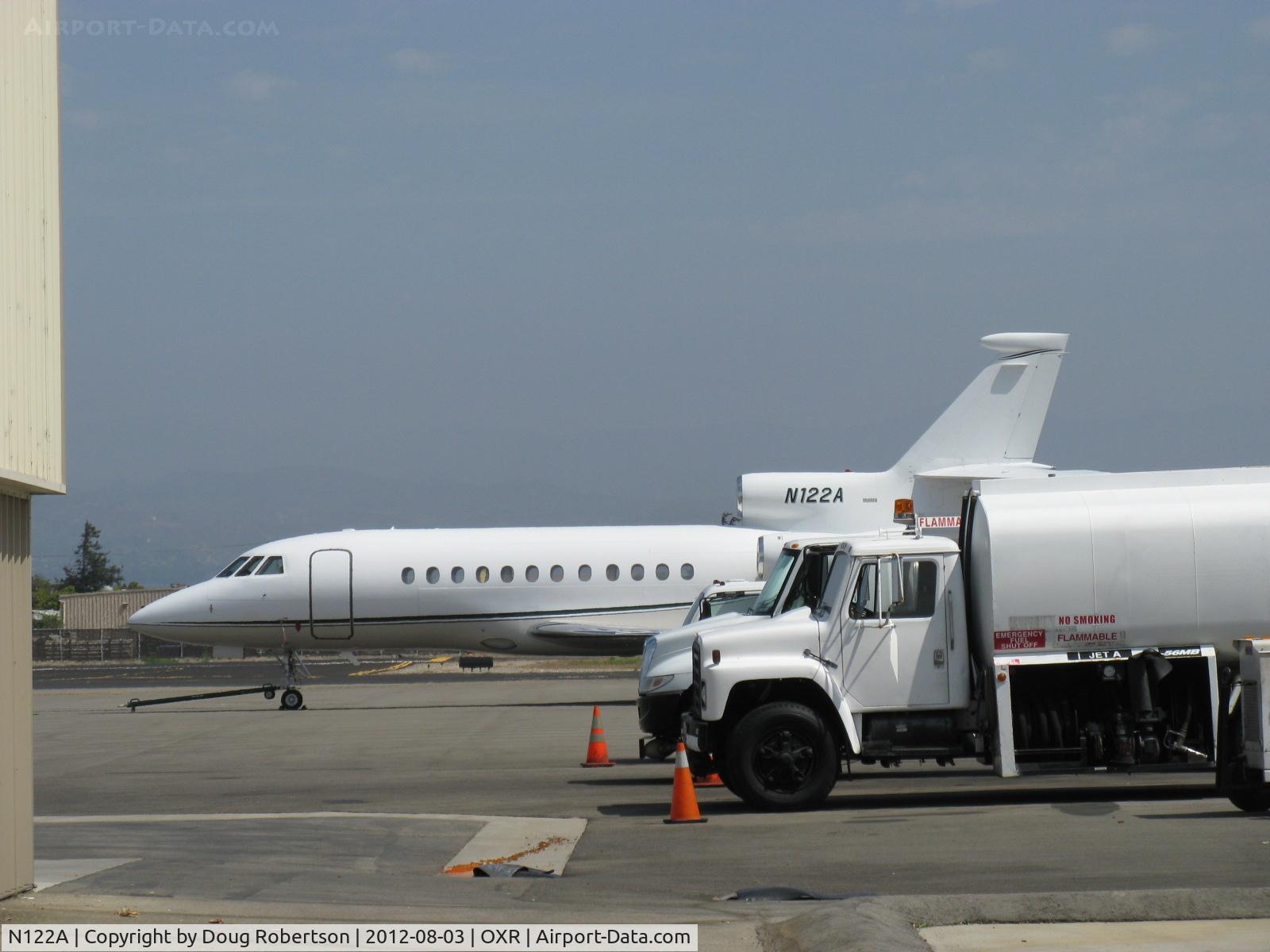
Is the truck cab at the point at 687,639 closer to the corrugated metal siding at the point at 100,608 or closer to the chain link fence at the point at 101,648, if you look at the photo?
the chain link fence at the point at 101,648

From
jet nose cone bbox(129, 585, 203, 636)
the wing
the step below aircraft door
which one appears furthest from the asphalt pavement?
jet nose cone bbox(129, 585, 203, 636)

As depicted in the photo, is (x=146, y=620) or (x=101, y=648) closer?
(x=146, y=620)

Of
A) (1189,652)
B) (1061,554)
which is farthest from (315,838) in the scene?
(1189,652)

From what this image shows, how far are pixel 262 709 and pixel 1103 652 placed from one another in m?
20.7

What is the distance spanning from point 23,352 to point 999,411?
83.0 feet

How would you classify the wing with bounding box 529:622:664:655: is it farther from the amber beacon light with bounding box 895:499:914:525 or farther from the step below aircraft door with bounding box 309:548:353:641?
the amber beacon light with bounding box 895:499:914:525

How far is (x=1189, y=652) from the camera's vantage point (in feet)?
44.2

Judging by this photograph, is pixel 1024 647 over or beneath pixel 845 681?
over

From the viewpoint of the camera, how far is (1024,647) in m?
13.5

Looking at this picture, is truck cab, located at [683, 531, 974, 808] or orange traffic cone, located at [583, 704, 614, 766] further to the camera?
orange traffic cone, located at [583, 704, 614, 766]

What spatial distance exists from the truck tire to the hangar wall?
6.24 m

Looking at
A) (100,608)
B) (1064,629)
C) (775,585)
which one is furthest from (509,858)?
(100,608)

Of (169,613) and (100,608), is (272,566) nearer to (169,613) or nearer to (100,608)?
(169,613)

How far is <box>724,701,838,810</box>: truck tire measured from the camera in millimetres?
13680
